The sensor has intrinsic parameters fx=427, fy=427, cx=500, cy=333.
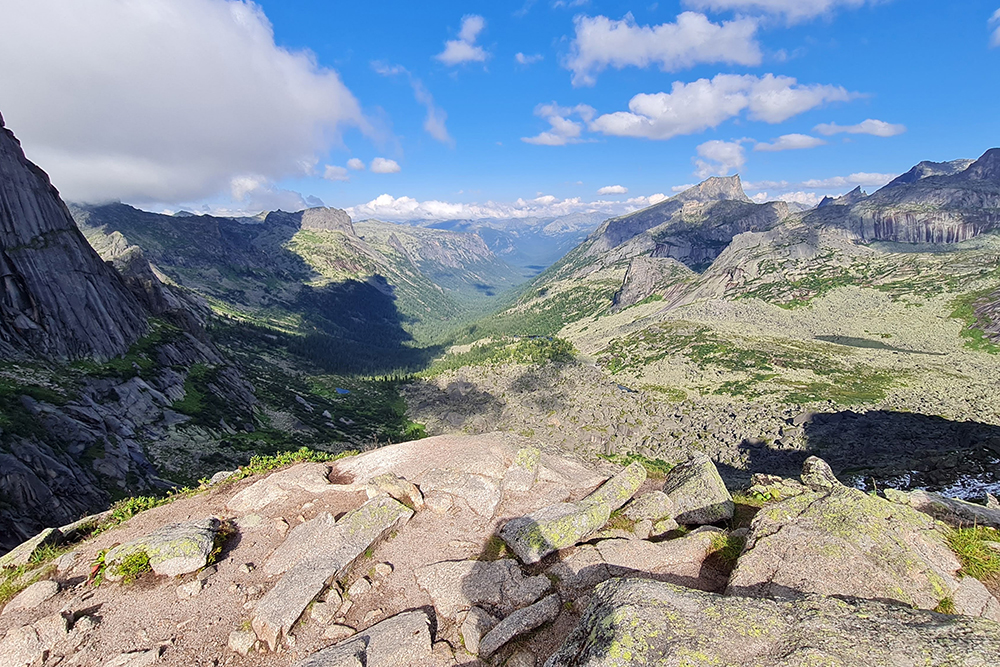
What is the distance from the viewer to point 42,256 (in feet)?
257

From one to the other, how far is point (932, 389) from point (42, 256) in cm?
18588

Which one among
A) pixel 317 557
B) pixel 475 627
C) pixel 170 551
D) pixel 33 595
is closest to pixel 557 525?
pixel 475 627

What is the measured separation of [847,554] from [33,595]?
24.9 meters

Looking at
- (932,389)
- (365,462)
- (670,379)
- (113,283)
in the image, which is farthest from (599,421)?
(113,283)

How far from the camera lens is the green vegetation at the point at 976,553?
12500 mm

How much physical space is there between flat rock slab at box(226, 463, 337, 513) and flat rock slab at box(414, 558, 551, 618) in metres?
8.72

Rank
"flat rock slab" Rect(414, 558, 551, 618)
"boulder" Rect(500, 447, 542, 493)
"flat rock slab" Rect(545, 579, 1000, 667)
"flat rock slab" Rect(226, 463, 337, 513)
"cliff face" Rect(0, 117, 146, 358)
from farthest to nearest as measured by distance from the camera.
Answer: "cliff face" Rect(0, 117, 146, 358) < "boulder" Rect(500, 447, 542, 493) < "flat rock slab" Rect(226, 463, 337, 513) < "flat rock slab" Rect(414, 558, 551, 618) < "flat rock slab" Rect(545, 579, 1000, 667)

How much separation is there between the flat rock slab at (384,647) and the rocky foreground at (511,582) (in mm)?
A: 49

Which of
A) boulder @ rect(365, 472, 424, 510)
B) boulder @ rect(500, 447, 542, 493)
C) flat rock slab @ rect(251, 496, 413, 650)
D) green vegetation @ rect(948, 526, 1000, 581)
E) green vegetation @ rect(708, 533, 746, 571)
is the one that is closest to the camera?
green vegetation @ rect(948, 526, 1000, 581)

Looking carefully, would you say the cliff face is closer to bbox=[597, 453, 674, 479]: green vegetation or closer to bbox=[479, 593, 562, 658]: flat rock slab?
bbox=[597, 453, 674, 479]: green vegetation

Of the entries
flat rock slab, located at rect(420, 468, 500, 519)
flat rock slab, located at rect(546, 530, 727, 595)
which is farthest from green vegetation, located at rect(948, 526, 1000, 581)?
flat rock slab, located at rect(420, 468, 500, 519)

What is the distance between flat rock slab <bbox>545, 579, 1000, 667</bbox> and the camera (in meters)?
Result: 7.40

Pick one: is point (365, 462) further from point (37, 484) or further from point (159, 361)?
point (159, 361)

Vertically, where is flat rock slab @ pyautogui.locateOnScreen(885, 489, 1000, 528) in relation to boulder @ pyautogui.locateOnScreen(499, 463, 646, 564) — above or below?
below
